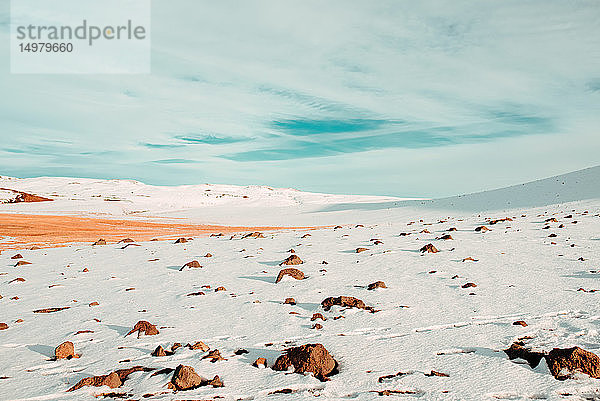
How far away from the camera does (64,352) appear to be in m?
4.29

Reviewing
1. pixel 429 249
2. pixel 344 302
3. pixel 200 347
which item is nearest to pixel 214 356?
pixel 200 347

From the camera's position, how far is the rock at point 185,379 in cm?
356

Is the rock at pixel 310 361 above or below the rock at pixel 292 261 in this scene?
below

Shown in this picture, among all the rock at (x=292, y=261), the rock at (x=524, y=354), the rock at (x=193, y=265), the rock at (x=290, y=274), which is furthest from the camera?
the rock at (x=193, y=265)

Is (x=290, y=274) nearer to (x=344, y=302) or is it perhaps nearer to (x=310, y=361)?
(x=344, y=302)

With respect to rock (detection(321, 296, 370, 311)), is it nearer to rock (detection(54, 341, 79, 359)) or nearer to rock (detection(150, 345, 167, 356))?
rock (detection(150, 345, 167, 356))

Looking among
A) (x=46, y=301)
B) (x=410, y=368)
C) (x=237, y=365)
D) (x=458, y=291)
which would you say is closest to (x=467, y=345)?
(x=410, y=368)

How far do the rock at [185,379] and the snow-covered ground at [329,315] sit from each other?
0.09m

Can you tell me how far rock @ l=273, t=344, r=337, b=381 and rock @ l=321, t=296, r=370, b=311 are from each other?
1.59m

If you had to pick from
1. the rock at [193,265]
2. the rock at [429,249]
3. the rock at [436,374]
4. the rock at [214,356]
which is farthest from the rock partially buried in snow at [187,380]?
the rock at [429,249]

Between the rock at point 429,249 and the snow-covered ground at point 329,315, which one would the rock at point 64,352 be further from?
the rock at point 429,249

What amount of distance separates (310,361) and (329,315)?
4.90 feet

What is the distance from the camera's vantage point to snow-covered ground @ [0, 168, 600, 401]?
140 inches

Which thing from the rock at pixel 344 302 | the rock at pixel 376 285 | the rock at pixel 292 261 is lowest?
the rock at pixel 344 302
